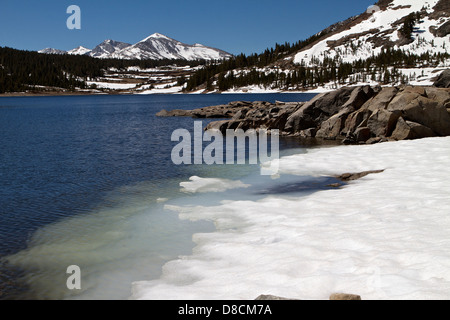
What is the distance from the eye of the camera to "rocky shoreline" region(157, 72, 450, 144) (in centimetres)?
2720

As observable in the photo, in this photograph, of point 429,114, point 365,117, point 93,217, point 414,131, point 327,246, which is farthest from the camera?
point 365,117

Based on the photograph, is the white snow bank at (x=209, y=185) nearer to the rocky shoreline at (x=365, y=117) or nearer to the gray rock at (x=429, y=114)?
the rocky shoreline at (x=365, y=117)

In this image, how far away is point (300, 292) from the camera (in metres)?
7.20

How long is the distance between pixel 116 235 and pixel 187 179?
7831 millimetres

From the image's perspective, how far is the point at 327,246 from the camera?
941 cm

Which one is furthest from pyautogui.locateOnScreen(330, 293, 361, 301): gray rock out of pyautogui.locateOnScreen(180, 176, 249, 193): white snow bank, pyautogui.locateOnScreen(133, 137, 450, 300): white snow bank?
pyautogui.locateOnScreen(180, 176, 249, 193): white snow bank

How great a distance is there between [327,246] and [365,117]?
24.5 m

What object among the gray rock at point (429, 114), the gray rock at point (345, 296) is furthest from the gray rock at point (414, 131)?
the gray rock at point (345, 296)

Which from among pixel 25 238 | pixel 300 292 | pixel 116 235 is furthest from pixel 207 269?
pixel 25 238

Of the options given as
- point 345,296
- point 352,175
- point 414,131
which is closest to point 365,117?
point 414,131

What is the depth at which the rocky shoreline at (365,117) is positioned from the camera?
2720 cm

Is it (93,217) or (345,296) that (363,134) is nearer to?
(93,217)
